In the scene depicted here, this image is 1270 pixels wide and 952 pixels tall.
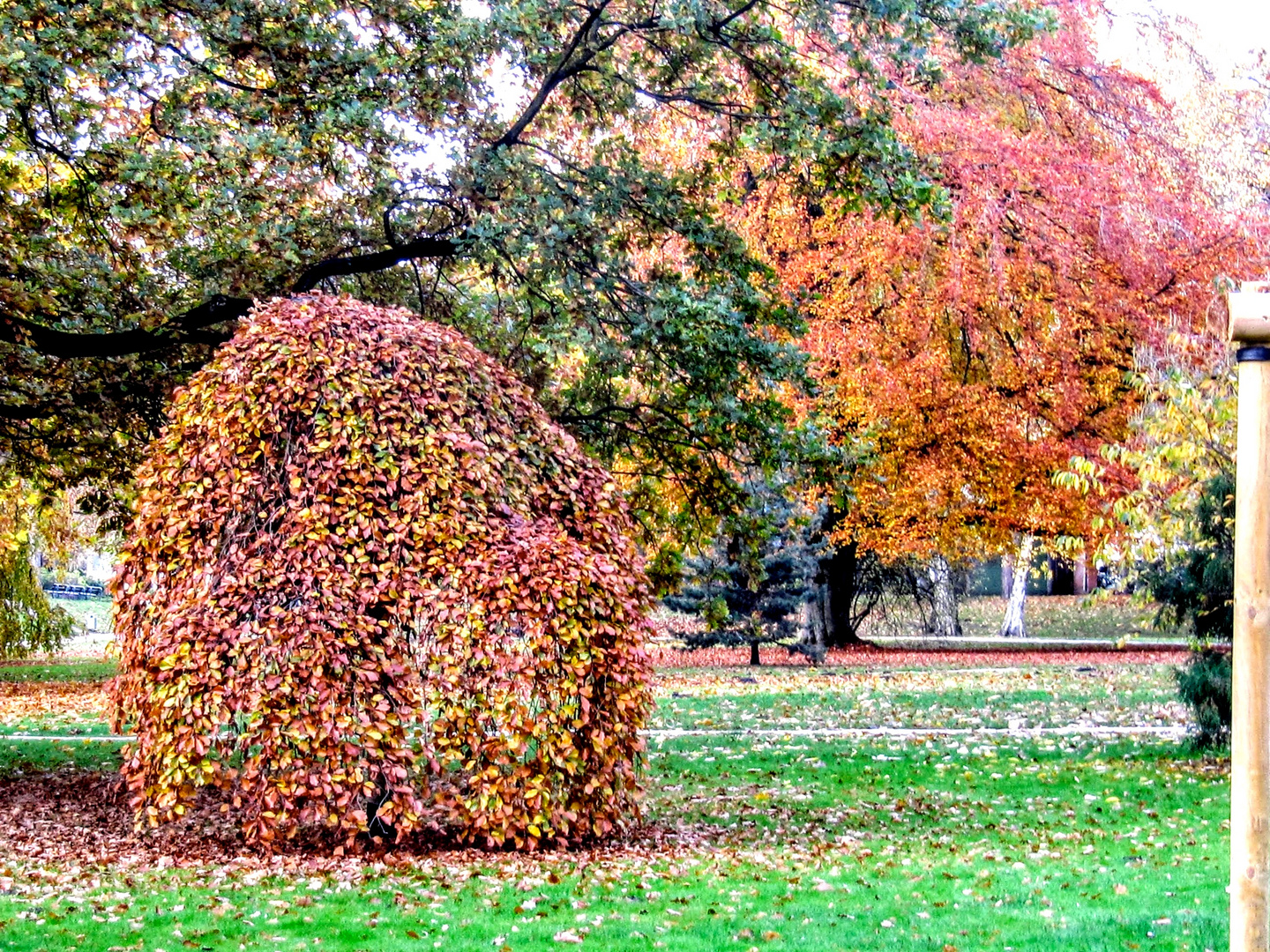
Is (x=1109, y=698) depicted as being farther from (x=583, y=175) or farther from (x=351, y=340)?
(x=351, y=340)

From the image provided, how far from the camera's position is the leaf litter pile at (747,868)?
6.13 metres

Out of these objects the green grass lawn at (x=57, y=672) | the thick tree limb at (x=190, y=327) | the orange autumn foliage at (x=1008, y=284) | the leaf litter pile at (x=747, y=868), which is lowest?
the green grass lawn at (x=57, y=672)

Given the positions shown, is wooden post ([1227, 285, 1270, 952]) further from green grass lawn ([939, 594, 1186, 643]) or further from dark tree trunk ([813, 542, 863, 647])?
green grass lawn ([939, 594, 1186, 643])

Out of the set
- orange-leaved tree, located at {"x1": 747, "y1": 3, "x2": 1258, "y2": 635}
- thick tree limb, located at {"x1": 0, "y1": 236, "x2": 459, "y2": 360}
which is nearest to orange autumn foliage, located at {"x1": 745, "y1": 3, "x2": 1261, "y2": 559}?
orange-leaved tree, located at {"x1": 747, "y1": 3, "x2": 1258, "y2": 635}

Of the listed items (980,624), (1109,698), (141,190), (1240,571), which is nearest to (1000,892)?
(1240,571)

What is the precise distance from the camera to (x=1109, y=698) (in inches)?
A: 694

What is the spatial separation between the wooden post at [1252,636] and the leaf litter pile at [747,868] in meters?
2.57

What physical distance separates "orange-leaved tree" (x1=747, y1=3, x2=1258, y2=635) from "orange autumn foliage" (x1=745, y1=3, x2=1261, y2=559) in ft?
0.11

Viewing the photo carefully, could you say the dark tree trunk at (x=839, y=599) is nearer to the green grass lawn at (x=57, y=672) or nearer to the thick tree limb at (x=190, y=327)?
the green grass lawn at (x=57, y=672)

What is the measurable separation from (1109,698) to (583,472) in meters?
10.9

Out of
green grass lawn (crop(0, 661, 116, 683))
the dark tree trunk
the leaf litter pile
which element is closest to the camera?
the leaf litter pile

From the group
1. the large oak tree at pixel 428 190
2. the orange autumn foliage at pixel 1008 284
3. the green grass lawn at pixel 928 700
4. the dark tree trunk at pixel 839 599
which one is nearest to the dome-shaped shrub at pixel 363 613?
the large oak tree at pixel 428 190

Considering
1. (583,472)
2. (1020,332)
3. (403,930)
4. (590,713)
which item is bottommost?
(403,930)

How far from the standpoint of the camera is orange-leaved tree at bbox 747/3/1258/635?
20766 mm
